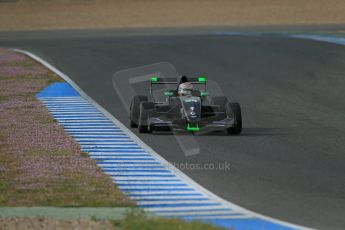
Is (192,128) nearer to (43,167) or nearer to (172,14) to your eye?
(43,167)

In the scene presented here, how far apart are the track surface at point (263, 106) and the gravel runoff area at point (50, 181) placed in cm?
134

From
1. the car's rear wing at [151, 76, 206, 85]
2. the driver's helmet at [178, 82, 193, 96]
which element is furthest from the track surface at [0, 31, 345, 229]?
the car's rear wing at [151, 76, 206, 85]

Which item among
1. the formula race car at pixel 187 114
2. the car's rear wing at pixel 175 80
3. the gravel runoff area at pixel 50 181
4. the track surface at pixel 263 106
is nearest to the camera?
the gravel runoff area at pixel 50 181

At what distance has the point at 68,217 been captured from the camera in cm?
938

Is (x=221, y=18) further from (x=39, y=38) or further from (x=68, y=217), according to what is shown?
(x=68, y=217)

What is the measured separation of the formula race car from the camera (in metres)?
15.5

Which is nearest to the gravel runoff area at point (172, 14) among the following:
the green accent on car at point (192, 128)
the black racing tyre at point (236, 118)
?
the black racing tyre at point (236, 118)

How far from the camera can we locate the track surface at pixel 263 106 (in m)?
11.1

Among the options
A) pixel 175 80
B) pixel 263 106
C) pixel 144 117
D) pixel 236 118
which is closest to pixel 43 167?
pixel 144 117

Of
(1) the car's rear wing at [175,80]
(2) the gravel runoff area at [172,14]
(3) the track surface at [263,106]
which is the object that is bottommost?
(2) the gravel runoff area at [172,14]

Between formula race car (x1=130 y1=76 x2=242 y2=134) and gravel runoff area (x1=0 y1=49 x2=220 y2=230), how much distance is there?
1406 mm

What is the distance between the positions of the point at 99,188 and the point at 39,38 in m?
35.8

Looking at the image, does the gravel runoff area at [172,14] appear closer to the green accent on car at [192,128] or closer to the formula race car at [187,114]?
A: the formula race car at [187,114]

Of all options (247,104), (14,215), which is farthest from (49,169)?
(247,104)
